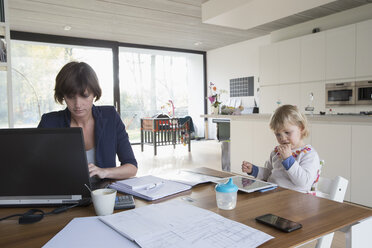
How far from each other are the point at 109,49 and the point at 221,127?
3392 millimetres

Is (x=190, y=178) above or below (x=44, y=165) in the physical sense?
below

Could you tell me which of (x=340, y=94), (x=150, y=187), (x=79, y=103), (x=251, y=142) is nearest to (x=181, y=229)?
(x=150, y=187)

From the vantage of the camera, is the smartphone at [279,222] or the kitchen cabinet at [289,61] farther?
the kitchen cabinet at [289,61]

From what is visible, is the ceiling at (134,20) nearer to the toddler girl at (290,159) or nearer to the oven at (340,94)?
the oven at (340,94)

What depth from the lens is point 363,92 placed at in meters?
4.40

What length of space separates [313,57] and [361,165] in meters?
2.78

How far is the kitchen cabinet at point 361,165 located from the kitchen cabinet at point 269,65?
9.96 feet

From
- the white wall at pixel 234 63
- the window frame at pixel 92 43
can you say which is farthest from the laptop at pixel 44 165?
the white wall at pixel 234 63

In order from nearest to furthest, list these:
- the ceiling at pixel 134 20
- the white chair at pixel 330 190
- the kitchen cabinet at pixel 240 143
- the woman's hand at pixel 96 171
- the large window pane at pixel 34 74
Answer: the white chair at pixel 330 190 → the woman's hand at pixel 96 171 → the kitchen cabinet at pixel 240 143 → the ceiling at pixel 134 20 → the large window pane at pixel 34 74

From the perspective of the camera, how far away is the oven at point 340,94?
4508mm

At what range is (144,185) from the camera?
1066 mm

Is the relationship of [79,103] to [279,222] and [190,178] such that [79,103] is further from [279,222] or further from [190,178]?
[279,222]

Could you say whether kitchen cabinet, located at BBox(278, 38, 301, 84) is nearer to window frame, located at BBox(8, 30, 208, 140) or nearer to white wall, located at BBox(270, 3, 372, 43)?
white wall, located at BBox(270, 3, 372, 43)

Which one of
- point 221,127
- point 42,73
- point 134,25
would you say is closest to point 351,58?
point 221,127
